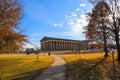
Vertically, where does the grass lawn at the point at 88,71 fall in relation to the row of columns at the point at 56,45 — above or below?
below

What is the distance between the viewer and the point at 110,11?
37.3 m

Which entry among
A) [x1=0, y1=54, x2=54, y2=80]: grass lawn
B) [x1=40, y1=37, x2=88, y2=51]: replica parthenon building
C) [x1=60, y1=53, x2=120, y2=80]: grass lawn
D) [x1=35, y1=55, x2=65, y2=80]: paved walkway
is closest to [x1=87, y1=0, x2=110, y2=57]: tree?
[x1=60, y1=53, x2=120, y2=80]: grass lawn

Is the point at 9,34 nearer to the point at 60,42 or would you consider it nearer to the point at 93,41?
the point at 93,41

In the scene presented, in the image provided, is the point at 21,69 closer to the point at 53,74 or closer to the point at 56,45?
the point at 53,74

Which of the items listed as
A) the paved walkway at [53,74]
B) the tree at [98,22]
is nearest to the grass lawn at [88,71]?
the paved walkway at [53,74]

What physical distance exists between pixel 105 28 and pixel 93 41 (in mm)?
5285

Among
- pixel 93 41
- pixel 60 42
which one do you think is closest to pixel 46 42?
pixel 60 42

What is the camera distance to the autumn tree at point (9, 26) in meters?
27.6

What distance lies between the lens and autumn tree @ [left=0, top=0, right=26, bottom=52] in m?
27.6

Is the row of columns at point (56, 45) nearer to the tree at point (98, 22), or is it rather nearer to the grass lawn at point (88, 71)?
the tree at point (98, 22)

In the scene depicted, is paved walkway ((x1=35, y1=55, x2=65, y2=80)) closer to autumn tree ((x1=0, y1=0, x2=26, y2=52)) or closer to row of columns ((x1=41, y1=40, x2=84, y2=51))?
autumn tree ((x1=0, y1=0, x2=26, y2=52))

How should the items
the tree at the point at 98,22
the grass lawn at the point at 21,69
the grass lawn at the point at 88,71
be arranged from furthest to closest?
1. the tree at the point at 98,22
2. the grass lawn at the point at 88,71
3. the grass lawn at the point at 21,69

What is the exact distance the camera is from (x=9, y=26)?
29.3 meters

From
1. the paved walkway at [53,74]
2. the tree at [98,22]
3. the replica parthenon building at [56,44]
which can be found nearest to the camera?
the paved walkway at [53,74]
